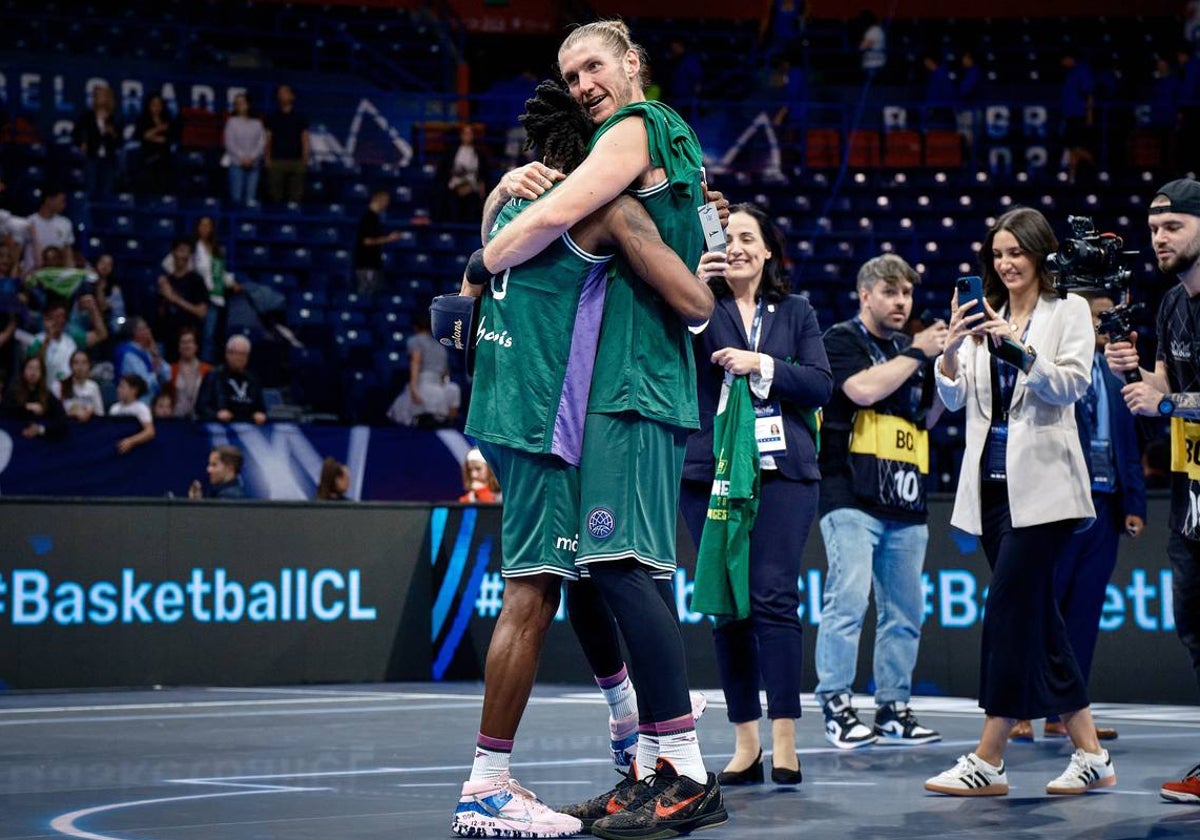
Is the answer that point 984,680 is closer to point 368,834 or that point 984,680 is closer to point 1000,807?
point 1000,807

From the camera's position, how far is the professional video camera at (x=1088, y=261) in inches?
208

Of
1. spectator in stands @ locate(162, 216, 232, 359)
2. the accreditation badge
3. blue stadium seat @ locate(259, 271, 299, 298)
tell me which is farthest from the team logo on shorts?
blue stadium seat @ locate(259, 271, 299, 298)

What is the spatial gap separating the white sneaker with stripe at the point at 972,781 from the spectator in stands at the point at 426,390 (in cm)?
952

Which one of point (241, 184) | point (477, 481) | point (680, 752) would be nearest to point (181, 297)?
point (241, 184)

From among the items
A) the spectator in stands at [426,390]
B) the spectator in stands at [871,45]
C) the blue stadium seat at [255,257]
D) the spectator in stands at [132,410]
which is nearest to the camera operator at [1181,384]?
the spectator in stands at [132,410]

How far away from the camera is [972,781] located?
206 inches

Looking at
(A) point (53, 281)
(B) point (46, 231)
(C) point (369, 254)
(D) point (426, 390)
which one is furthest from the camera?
(C) point (369, 254)

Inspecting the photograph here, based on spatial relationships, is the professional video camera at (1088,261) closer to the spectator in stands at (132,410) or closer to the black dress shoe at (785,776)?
the black dress shoe at (785,776)

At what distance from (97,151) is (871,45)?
10348 millimetres

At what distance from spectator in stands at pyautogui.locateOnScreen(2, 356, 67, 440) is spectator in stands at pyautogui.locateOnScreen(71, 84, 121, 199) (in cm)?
567

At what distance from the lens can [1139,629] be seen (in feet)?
29.9

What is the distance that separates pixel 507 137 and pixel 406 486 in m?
8.68

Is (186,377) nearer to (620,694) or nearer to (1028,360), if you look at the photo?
(620,694)

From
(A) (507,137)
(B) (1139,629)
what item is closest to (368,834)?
(B) (1139,629)
